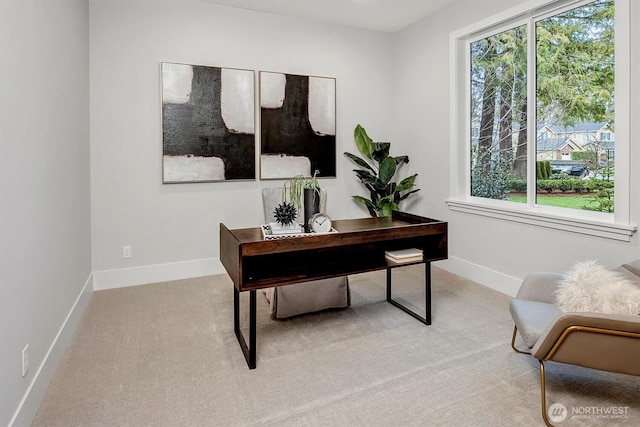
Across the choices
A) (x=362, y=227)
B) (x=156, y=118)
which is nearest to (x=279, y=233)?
(x=362, y=227)

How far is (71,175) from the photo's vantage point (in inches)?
118

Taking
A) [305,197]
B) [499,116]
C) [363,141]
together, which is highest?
[499,116]

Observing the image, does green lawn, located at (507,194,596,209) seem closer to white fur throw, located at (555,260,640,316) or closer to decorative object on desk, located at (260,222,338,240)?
white fur throw, located at (555,260,640,316)

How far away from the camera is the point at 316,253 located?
9.52ft

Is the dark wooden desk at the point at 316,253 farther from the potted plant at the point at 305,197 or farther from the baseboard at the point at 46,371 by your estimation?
the baseboard at the point at 46,371

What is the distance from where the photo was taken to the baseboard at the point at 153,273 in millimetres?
→ 3908

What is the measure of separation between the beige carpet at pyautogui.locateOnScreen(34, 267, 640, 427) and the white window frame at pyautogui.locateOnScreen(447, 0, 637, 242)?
0.90 meters

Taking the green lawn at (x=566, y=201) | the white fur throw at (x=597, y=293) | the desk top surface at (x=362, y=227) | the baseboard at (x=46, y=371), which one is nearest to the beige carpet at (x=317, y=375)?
the baseboard at (x=46, y=371)

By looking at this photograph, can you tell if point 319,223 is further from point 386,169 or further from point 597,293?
point 386,169

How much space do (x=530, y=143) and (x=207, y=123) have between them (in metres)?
3.13

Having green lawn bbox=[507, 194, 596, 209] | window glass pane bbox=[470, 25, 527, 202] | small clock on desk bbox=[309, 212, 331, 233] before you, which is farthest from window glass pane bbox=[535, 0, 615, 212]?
small clock on desk bbox=[309, 212, 331, 233]

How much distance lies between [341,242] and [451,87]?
260 centimetres

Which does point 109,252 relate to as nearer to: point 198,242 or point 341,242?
point 198,242

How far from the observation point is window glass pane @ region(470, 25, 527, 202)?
367 cm
